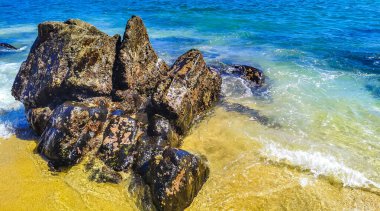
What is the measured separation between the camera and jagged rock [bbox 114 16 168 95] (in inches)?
347

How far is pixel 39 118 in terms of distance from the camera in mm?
8281

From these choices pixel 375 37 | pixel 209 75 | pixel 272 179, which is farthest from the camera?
pixel 375 37

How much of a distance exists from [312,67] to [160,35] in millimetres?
10444

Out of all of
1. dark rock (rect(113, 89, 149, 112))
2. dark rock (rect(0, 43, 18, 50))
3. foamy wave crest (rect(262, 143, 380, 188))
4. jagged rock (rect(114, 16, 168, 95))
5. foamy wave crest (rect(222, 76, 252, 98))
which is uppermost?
jagged rock (rect(114, 16, 168, 95))

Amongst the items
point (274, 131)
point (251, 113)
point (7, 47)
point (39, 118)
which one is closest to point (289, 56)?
point (251, 113)

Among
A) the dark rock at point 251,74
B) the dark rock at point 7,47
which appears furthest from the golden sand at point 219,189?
the dark rock at point 7,47

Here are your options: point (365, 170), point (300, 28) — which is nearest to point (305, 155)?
point (365, 170)

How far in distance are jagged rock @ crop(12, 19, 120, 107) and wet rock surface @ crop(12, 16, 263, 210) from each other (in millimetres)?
26

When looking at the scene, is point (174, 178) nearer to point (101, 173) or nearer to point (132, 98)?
point (101, 173)

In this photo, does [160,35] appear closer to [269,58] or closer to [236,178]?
[269,58]

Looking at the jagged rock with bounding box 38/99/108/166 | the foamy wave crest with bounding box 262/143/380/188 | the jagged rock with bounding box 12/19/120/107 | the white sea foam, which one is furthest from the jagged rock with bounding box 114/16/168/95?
the white sea foam

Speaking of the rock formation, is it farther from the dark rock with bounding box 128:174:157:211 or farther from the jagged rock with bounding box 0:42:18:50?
the jagged rock with bounding box 0:42:18:50

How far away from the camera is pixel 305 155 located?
7.67 meters

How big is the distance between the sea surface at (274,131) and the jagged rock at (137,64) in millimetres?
2022
